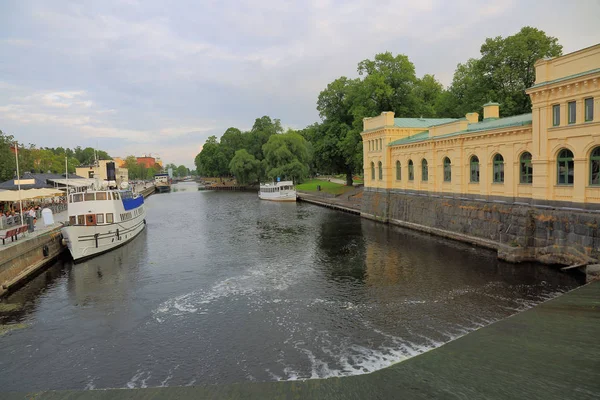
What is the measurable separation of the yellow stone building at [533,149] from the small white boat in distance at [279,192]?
31318 mm

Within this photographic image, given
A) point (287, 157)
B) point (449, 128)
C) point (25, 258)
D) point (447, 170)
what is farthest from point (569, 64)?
point (287, 157)

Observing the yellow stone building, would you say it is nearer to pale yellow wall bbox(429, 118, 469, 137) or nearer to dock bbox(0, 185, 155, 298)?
pale yellow wall bbox(429, 118, 469, 137)

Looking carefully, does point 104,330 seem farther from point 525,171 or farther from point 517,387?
point 525,171

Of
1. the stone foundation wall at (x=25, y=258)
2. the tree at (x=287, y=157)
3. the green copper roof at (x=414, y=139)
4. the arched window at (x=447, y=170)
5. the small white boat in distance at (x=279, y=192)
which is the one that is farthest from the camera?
the tree at (x=287, y=157)

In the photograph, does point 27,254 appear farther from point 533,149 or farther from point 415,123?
point 415,123

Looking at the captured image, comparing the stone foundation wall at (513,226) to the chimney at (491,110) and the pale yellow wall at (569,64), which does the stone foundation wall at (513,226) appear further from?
the chimney at (491,110)

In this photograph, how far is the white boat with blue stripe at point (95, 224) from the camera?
25109 mm

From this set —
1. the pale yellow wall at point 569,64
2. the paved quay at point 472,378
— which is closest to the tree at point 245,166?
the pale yellow wall at point 569,64

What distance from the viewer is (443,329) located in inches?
511

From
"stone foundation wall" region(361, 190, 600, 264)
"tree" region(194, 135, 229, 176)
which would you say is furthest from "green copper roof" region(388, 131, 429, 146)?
"tree" region(194, 135, 229, 176)

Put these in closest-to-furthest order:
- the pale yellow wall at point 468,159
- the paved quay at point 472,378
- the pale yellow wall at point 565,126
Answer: the paved quay at point 472,378 < the pale yellow wall at point 565,126 < the pale yellow wall at point 468,159

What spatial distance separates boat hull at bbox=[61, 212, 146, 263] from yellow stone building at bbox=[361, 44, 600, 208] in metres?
24.2

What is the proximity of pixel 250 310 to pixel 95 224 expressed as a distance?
1723 centimetres

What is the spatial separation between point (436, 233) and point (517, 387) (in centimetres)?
2350
